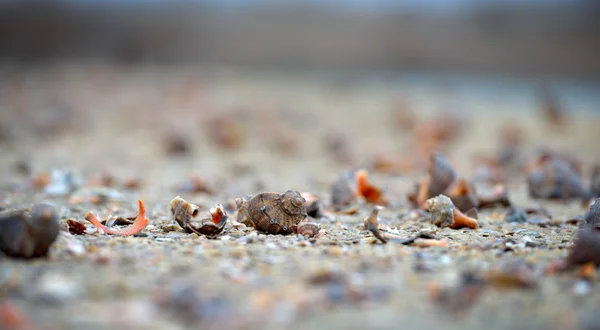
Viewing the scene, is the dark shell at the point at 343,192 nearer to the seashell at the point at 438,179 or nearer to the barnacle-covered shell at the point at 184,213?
the seashell at the point at 438,179

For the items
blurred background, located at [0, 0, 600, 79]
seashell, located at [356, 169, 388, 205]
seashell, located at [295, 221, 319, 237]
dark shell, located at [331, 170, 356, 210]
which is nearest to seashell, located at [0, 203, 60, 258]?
seashell, located at [295, 221, 319, 237]

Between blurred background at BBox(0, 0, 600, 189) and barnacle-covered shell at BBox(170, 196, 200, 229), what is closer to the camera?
barnacle-covered shell at BBox(170, 196, 200, 229)

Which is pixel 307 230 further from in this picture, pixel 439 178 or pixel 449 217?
pixel 439 178

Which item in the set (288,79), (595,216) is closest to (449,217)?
(595,216)

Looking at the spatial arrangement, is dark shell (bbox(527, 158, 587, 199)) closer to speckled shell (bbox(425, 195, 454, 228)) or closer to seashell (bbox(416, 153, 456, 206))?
seashell (bbox(416, 153, 456, 206))

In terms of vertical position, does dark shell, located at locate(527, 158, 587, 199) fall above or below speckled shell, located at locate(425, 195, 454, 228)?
above

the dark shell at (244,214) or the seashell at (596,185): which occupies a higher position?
the seashell at (596,185)

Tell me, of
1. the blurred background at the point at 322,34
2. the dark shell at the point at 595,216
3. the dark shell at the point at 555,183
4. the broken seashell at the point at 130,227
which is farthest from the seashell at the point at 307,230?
the blurred background at the point at 322,34
